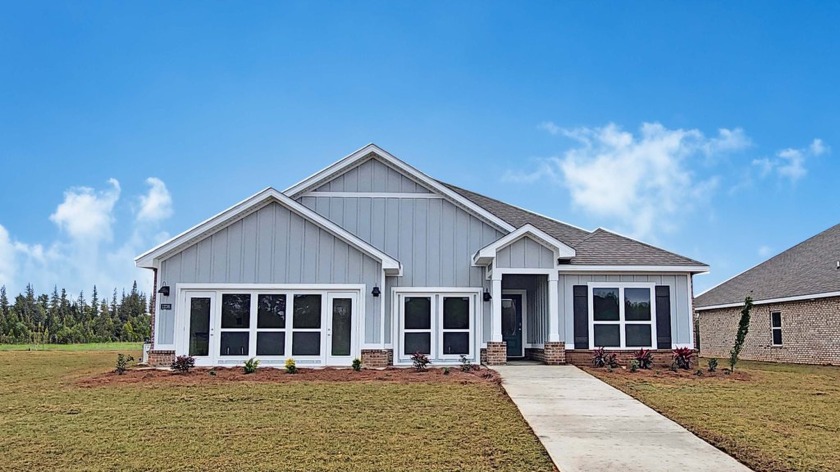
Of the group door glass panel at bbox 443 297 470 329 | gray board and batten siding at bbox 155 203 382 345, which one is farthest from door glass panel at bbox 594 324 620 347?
gray board and batten siding at bbox 155 203 382 345

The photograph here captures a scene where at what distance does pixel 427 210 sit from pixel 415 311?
274cm

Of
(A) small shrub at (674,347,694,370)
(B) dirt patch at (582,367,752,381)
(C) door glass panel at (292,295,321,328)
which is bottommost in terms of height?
(B) dirt patch at (582,367,752,381)

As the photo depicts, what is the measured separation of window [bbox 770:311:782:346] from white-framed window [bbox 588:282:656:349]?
9805 mm

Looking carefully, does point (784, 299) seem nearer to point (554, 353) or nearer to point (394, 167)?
point (554, 353)

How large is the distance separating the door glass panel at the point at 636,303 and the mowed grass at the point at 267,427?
259 inches

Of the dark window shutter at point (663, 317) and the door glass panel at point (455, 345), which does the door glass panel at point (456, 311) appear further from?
the dark window shutter at point (663, 317)

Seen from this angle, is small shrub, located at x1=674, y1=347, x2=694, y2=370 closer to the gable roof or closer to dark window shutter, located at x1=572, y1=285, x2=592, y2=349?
dark window shutter, located at x1=572, y1=285, x2=592, y2=349

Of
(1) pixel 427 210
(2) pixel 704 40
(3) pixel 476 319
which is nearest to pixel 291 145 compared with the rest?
(1) pixel 427 210

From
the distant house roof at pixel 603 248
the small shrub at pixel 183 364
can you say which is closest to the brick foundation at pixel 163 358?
the small shrub at pixel 183 364

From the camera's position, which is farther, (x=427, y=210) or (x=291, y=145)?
(x=291, y=145)

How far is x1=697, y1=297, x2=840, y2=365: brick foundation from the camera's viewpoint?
21.6 m

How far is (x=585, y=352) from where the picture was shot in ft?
56.8

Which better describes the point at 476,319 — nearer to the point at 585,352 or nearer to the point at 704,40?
the point at 585,352

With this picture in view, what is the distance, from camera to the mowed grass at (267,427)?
22.9 ft
